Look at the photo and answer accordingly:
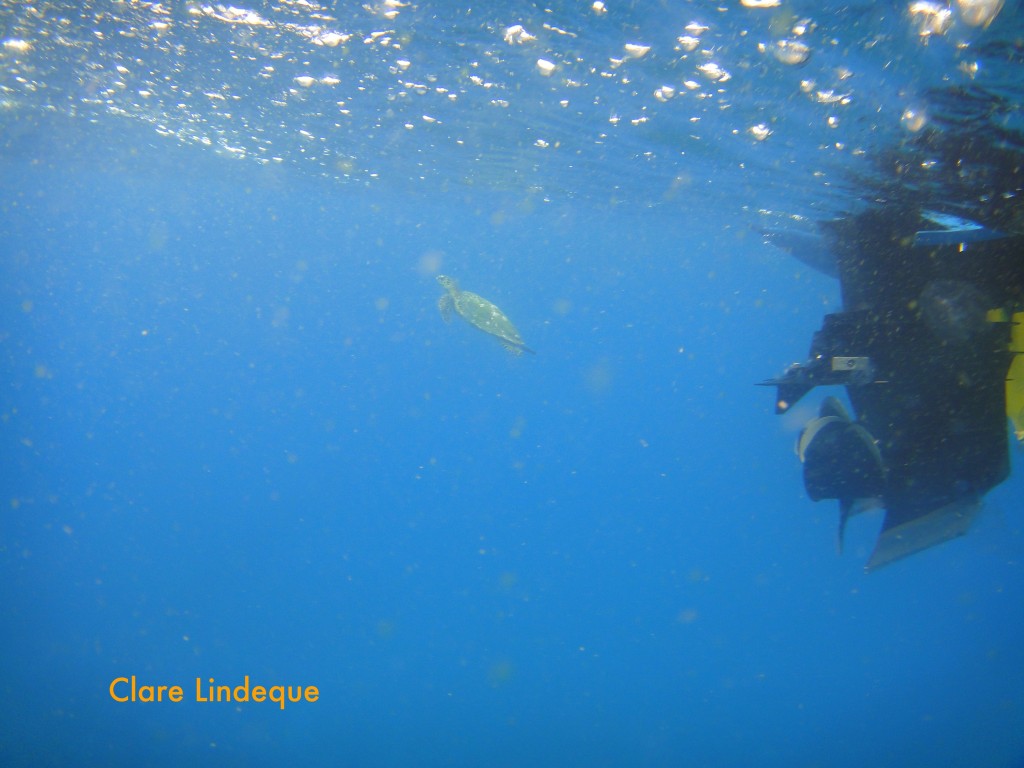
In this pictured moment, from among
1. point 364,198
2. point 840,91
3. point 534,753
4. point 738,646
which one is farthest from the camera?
point 364,198

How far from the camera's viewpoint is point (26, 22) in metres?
9.48

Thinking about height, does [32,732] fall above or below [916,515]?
below

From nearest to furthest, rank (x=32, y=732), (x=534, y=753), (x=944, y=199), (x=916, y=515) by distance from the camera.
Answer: (x=916, y=515) → (x=944, y=199) → (x=32, y=732) → (x=534, y=753)

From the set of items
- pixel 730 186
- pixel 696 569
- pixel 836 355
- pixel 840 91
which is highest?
pixel 730 186

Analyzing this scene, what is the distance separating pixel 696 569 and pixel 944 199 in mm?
23745

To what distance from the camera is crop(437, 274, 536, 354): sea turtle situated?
11.4 meters

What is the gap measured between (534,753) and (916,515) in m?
12.0

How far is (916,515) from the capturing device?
5.36 metres

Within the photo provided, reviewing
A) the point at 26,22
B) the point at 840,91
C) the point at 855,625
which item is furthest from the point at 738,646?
the point at 26,22

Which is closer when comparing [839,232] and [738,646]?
[839,232]

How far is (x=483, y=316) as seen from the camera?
11.6 metres

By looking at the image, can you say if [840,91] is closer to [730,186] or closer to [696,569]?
[730,186]

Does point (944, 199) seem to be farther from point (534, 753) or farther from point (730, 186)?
point (534, 753)

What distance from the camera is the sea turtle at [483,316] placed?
11406mm
